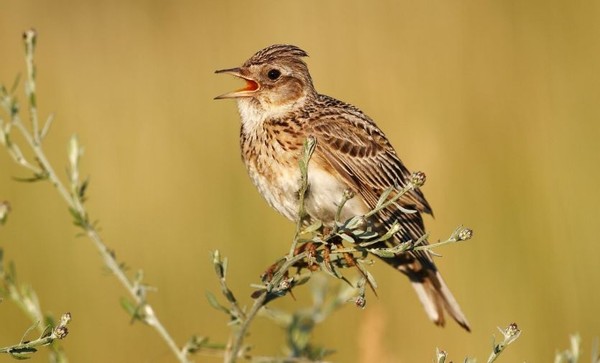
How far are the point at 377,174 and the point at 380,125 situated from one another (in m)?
3.95

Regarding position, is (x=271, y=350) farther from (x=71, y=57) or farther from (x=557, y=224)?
(x=71, y=57)

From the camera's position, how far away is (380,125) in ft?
30.2

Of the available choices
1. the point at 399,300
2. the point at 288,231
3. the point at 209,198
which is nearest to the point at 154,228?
the point at 209,198

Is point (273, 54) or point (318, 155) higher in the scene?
point (273, 54)

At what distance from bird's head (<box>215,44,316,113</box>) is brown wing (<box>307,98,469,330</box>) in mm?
172

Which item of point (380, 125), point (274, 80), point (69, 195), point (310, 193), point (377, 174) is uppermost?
point (69, 195)

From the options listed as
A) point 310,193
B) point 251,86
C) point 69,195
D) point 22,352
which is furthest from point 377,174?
point 22,352

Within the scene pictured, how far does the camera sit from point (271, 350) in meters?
6.94

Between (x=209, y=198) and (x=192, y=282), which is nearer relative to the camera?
(x=192, y=282)

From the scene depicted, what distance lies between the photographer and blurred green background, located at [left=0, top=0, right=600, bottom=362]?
24.8 feet

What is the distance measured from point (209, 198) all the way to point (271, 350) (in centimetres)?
223

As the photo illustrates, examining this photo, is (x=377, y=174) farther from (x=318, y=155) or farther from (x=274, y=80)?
(x=274, y=80)

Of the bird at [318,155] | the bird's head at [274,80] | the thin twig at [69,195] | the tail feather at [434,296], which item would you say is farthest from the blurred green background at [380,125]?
the thin twig at [69,195]

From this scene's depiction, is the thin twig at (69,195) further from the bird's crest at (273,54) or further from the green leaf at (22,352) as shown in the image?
the bird's crest at (273,54)
